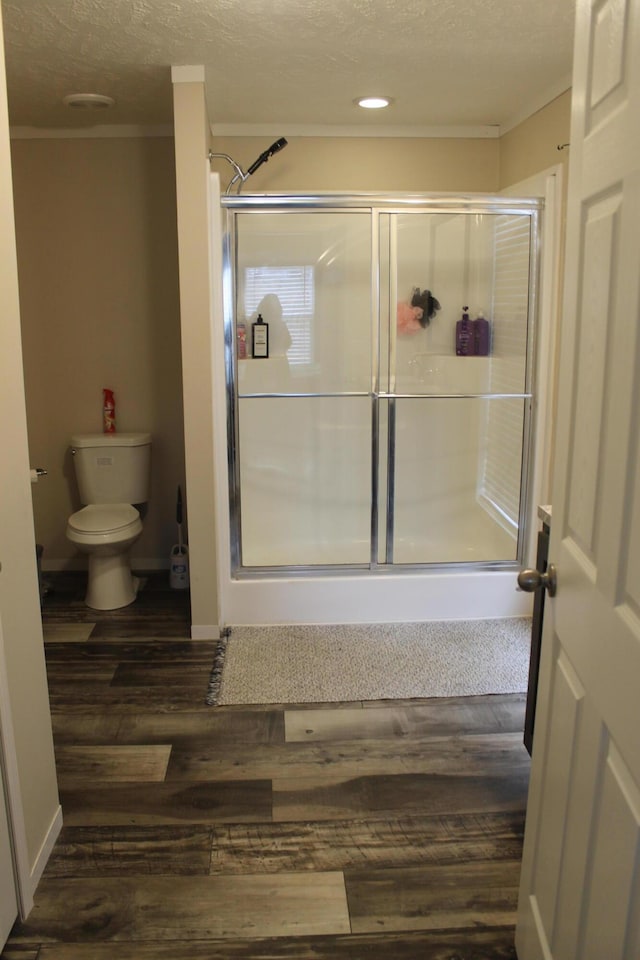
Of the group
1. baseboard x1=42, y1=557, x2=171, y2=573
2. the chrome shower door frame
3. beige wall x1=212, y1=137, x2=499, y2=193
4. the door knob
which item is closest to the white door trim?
the door knob

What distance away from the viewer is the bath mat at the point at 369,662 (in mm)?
Result: 2898

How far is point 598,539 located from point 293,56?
2.45m

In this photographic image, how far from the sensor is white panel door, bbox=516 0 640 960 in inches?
41.8

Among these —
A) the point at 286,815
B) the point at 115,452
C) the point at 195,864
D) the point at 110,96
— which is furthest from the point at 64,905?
the point at 110,96

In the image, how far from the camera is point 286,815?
7.20 feet

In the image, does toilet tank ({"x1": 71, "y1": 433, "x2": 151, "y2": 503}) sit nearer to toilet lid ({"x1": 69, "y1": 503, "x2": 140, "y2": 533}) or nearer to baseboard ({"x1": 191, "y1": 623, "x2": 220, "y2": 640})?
toilet lid ({"x1": 69, "y1": 503, "x2": 140, "y2": 533})

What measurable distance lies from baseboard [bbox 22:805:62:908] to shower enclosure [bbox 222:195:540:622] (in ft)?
5.18

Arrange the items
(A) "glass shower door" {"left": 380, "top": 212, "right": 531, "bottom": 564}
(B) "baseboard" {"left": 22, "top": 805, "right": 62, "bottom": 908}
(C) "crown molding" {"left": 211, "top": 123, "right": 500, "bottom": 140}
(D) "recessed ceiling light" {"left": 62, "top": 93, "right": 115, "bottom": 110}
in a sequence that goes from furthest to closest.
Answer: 1. (C) "crown molding" {"left": 211, "top": 123, "right": 500, "bottom": 140}
2. (A) "glass shower door" {"left": 380, "top": 212, "right": 531, "bottom": 564}
3. (D) "recessed ceiling light" {"left": 62, "top": 93, "right": 115, "bottom": 110}
4. (B) "baseboard" {"left": 22, "top": 805, "right": 62, "bottom": 908}

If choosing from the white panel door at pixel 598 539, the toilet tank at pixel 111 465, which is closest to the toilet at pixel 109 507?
the toilet tank at pixel 111 465

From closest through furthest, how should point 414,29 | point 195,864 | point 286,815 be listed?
1. point 195,864
2. point 286,815
3. point 414,29

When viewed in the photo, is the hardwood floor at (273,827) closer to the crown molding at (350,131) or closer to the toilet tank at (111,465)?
the toilet tank at (111,465)

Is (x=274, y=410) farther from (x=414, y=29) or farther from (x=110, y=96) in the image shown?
(x=414, y=29)

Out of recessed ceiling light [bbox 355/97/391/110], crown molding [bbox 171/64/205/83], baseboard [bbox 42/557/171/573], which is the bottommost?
baseboard [bbox 42/557/171/573]

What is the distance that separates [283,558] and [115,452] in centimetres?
108
